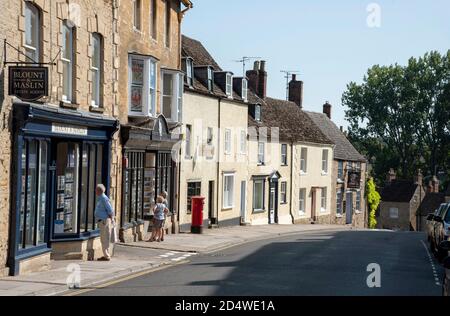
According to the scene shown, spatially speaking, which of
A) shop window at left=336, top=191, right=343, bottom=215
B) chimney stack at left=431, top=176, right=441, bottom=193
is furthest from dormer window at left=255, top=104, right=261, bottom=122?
chimney stack at left=431, top=176, right=441, bottom=193

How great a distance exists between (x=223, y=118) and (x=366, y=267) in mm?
19815

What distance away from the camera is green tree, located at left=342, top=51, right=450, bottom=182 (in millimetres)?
73125

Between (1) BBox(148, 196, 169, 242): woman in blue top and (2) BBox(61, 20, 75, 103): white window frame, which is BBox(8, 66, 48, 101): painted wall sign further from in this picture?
(1) BBox(148, 196, 169, 242): woman in blue top

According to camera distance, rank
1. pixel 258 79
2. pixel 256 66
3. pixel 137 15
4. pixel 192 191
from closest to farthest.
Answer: pixel 137 15, pixel 192 191, pixel 256 66, pixel 258 79

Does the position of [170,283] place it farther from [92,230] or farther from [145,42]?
[145,42]

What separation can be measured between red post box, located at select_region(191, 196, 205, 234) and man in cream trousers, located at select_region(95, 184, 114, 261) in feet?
36.0

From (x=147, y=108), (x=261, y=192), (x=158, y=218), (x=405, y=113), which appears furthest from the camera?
(x=405, y=113)

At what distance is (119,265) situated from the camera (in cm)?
1825

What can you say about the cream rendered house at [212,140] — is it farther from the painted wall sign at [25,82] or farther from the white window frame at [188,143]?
the painted wall sign at [25,82]

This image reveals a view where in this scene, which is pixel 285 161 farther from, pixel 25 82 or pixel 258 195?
pixel 25 82

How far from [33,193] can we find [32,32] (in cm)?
388

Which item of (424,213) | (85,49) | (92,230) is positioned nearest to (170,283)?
(92,230)

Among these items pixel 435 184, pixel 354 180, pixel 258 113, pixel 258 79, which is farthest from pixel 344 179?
pixel 435 184

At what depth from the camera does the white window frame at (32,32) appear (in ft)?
54.3
